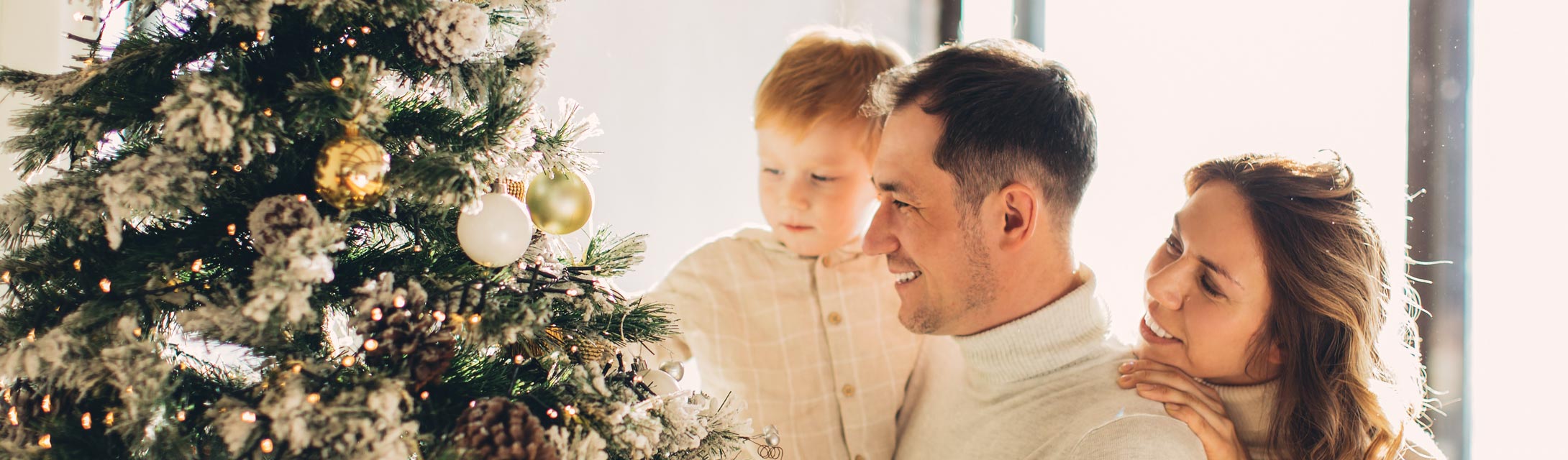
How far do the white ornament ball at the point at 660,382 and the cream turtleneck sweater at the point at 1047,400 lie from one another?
0.53m

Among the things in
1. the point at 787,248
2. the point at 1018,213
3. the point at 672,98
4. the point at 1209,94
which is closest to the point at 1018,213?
the point at 1018,213

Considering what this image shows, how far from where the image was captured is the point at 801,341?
157 cm

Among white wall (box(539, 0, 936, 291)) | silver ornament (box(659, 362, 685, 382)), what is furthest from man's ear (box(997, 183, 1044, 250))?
white wall (box(539, 0, 936, 291))

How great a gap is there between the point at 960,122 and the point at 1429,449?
0.75 metres

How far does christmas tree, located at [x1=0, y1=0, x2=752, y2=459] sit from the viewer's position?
658 millimetres

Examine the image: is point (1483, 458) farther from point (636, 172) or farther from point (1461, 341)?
point (636, 172)

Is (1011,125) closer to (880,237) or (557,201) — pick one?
(880,237)

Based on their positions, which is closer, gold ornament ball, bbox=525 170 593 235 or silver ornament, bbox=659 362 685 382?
gold ornament ball, bbox=525 170 593 235

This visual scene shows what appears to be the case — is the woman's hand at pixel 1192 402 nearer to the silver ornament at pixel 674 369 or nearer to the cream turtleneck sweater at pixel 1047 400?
the cream turtleneck sweater at pixel 1047 400

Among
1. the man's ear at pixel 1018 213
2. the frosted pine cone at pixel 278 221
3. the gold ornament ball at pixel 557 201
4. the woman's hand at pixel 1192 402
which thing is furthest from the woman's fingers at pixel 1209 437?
the frosted pine cone at pixel 278 221

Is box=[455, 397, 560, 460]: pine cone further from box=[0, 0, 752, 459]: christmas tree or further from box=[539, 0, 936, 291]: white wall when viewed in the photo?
box=[539, 0, 936, 291]: white wall

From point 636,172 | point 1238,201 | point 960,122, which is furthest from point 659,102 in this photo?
point 1238,201

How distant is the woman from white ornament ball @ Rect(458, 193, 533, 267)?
2.68 ft

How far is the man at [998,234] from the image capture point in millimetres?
1277
